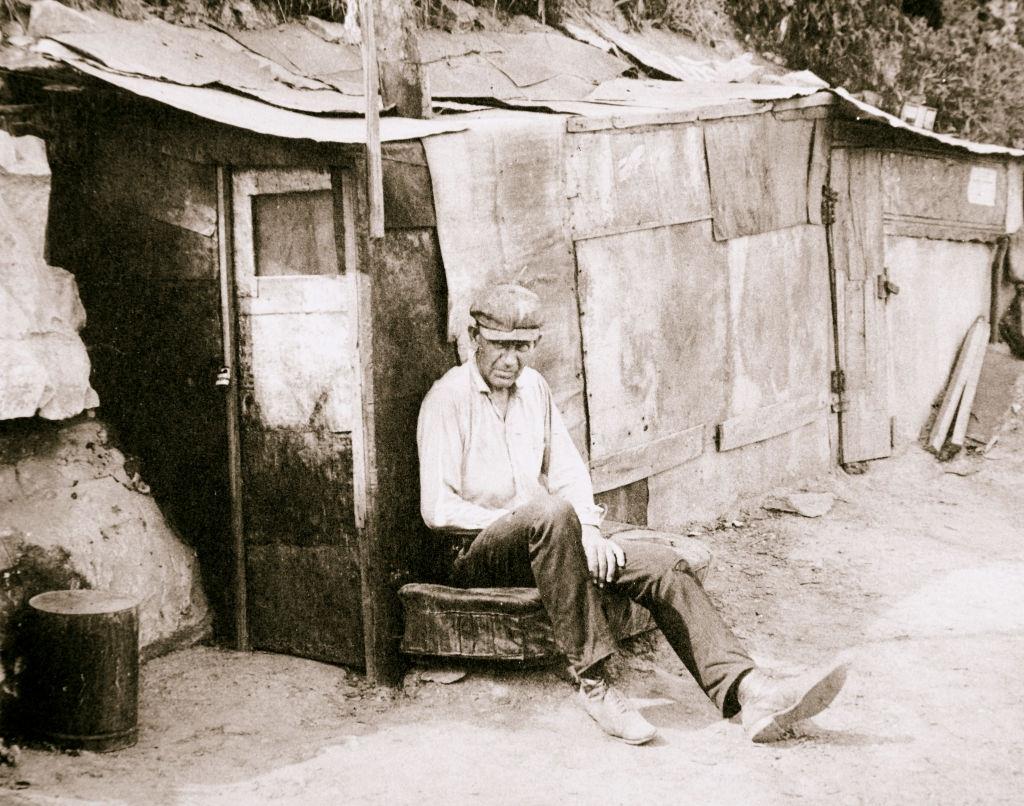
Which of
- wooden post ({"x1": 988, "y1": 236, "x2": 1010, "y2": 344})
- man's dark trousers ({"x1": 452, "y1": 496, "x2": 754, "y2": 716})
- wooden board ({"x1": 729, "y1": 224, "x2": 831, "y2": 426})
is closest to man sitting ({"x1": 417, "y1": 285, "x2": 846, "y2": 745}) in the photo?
man's dark trousers ({"x1": 452, "y1": 496, "x2": 754, "y2": 716})

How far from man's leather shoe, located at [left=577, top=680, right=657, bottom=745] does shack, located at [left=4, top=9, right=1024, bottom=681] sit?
989mm

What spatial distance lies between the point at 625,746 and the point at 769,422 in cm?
377

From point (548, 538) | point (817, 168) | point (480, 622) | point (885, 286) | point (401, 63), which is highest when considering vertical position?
point (401, 63)

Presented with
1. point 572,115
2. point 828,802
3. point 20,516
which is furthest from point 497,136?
point 828,802

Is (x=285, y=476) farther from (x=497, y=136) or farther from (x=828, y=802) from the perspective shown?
(x=828, y=802)

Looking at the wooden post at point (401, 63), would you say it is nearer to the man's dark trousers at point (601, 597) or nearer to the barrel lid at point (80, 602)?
the man's dark trousers at point (601, 597)

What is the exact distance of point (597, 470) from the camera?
6777mm

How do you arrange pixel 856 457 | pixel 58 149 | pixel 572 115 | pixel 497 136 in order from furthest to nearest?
pixel 856 457
pixel 572 115
pixel 497 136
pixel 58 149

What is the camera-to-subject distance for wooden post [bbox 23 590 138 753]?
465 centimetres

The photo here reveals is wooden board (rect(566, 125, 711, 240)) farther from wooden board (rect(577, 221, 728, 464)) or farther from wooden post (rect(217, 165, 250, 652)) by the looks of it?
wooden post (rect(217, 165, 250, 652))

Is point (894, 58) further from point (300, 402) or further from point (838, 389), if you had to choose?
point (300, 402)

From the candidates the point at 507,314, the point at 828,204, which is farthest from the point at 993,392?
the point at 507,314

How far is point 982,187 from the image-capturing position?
9672 mm

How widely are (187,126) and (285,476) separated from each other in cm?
161
